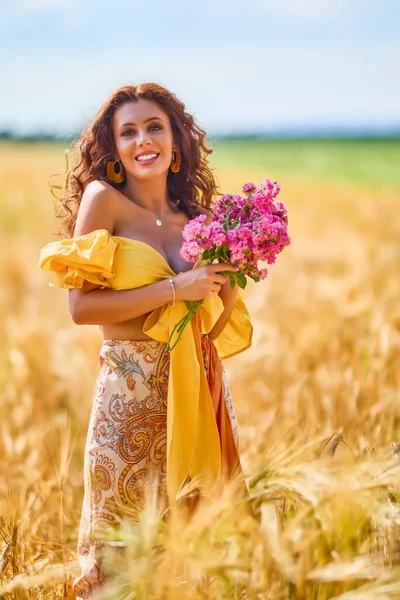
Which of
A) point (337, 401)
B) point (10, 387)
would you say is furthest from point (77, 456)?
point (337, 401)

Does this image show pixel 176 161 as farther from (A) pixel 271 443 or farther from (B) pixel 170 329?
(A) pixel 271 443

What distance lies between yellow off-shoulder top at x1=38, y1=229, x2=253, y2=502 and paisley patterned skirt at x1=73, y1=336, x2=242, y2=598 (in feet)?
0.28

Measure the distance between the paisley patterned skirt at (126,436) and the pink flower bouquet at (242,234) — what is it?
17 centimetres

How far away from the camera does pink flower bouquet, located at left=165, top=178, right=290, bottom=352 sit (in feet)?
7.78

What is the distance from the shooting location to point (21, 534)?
2514 millimetres

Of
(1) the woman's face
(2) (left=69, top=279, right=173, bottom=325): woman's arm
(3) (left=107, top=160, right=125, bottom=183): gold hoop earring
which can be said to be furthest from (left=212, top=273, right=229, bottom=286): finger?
(3) (left=107, top=160, right=125, bottom=183): gold hoop earring

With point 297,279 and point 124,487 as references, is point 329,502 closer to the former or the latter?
point 124,487

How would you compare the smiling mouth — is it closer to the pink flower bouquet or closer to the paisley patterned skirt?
the pink flower bouquet

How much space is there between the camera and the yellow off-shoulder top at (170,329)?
2.52 meters

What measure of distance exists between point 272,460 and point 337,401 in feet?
7.87

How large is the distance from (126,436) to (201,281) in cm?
56

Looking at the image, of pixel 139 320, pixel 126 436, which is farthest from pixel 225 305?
pixel 126 436

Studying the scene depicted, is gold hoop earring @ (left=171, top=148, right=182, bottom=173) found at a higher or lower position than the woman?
higher

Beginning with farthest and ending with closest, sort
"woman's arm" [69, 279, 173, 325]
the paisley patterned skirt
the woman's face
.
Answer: the woman's face < the paisley patterned skirt < "woman's arm" [69, 279, 173, 325]
